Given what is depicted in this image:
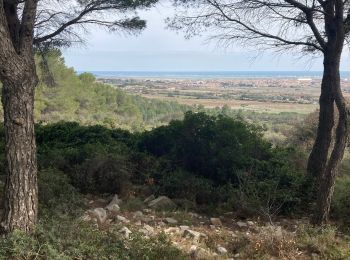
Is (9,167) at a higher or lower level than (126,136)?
higher

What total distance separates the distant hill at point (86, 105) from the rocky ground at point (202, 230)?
50.4ft

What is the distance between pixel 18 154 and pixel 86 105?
30.4 metres

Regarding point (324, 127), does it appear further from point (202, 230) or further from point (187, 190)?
point (202, 230)

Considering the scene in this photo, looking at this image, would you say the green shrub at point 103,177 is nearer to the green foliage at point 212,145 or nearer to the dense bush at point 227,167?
the dense bush at point 227,167

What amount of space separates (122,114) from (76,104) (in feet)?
24.6

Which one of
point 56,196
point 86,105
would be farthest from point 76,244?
point 86,105

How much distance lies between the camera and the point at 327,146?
8.02m

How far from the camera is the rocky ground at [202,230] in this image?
4785 millimetres

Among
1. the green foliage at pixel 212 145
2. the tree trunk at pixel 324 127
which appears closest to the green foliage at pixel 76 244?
the green foliage at pixel 212 145

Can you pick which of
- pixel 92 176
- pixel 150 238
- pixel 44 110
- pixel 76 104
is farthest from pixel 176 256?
pixel 76 104

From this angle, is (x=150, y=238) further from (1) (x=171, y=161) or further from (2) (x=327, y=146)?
(2) (x=327, y=146)

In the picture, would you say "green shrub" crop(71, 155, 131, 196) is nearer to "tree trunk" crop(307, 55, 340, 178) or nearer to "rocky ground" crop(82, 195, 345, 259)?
"rocky ground" crop(82, 195, 345, 259)

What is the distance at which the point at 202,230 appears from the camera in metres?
5.75

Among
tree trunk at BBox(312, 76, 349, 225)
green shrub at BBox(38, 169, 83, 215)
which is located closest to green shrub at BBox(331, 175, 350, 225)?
tree trunk at BBox(312, 76, 349, 225)
